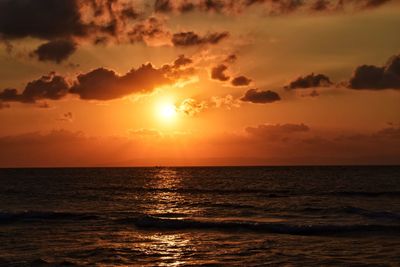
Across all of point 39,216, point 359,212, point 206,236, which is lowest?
point 206,236

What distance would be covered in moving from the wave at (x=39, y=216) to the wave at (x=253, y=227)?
5.54 m

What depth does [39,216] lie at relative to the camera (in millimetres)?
48125

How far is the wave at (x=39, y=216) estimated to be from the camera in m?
46.1

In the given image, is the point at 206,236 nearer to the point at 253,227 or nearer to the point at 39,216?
the point at 253,227

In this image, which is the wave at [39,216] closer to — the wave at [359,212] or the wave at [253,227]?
the wave at [253,227]

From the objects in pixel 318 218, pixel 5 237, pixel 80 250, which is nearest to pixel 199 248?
pixel 80 250

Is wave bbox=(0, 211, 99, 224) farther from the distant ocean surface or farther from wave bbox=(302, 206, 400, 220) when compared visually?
wave bbox=(302, 206, 400, 220)

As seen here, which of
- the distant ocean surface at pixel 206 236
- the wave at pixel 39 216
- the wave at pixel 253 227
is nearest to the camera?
the distant ocean surface at pixel 206 236

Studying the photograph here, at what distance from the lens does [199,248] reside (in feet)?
102

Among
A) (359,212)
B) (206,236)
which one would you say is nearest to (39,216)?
(206,236)

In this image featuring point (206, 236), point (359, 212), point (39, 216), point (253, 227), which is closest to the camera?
point (206, 236)

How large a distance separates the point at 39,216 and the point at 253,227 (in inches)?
854

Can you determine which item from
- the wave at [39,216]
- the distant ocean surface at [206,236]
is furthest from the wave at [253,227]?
the wave at [39,216]

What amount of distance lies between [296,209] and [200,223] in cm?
1609
